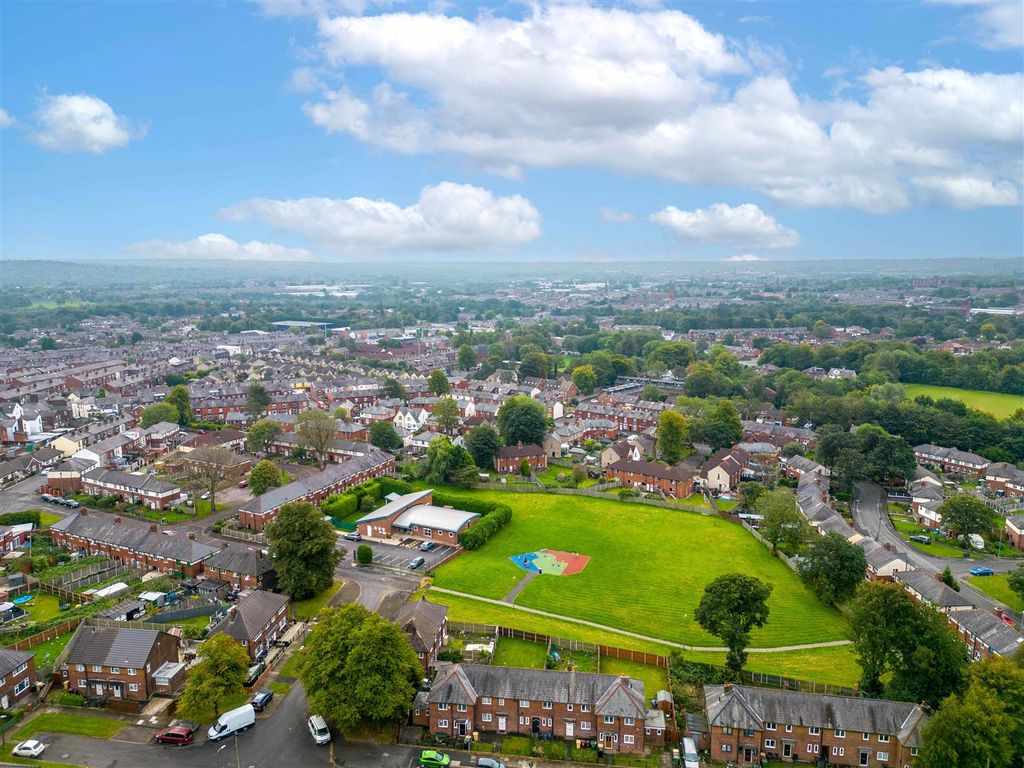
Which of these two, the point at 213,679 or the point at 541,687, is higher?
the point at 213,679

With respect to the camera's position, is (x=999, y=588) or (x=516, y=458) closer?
(x=999, y=588)

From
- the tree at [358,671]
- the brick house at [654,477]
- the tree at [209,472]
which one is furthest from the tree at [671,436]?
the tree at [358,671]

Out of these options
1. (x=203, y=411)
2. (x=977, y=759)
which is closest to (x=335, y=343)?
(x=203, y=411)

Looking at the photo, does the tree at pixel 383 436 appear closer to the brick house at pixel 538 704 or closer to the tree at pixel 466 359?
the brick house at pixel 538 704

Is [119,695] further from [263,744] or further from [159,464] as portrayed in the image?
[159,464]

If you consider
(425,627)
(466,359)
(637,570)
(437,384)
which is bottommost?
(637,570)

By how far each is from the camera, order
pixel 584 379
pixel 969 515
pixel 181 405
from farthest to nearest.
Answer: pixel 584 379 < pixel 181 405 < pixel 969 515

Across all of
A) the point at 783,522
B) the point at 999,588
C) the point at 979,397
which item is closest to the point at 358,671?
the point at 783,522

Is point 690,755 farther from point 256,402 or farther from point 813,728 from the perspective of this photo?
point 256,402
